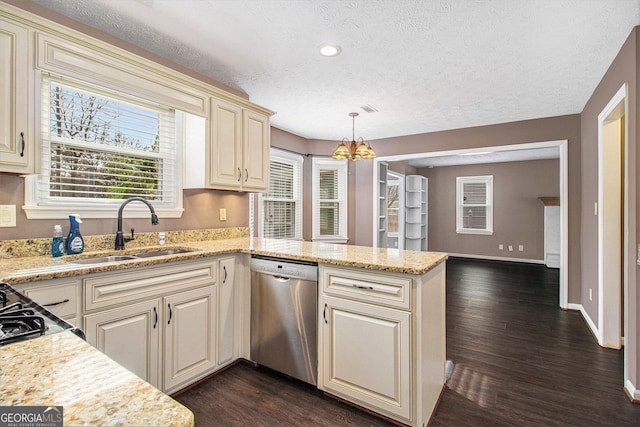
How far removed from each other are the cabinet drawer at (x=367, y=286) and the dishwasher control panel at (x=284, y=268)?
90 millimetres

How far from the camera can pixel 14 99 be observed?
1.68 metres

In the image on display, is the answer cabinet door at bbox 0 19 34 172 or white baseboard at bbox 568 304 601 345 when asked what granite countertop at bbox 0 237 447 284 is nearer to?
cabinet door at bbox 0 19 34 172

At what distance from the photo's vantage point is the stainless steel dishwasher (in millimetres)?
2127

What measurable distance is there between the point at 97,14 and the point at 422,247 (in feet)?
24.4

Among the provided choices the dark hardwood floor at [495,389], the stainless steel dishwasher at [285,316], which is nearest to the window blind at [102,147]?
the stainless steel dishwasher at [285,316]

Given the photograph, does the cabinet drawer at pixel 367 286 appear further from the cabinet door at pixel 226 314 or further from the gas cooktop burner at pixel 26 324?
the gas cooktop burner at pixel 26 324

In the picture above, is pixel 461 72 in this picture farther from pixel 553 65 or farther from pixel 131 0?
pixel 131 0

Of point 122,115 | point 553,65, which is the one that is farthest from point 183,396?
point 553,65

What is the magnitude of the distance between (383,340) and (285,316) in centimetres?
76

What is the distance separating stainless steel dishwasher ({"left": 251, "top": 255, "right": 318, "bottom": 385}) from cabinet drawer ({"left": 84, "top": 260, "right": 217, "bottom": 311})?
386mm

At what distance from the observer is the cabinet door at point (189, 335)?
203cm

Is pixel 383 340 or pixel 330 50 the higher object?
pixel 330 50

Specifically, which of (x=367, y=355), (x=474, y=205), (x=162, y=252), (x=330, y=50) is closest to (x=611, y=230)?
(x=367, y=355)

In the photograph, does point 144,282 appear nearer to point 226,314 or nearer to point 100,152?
point 226,314
